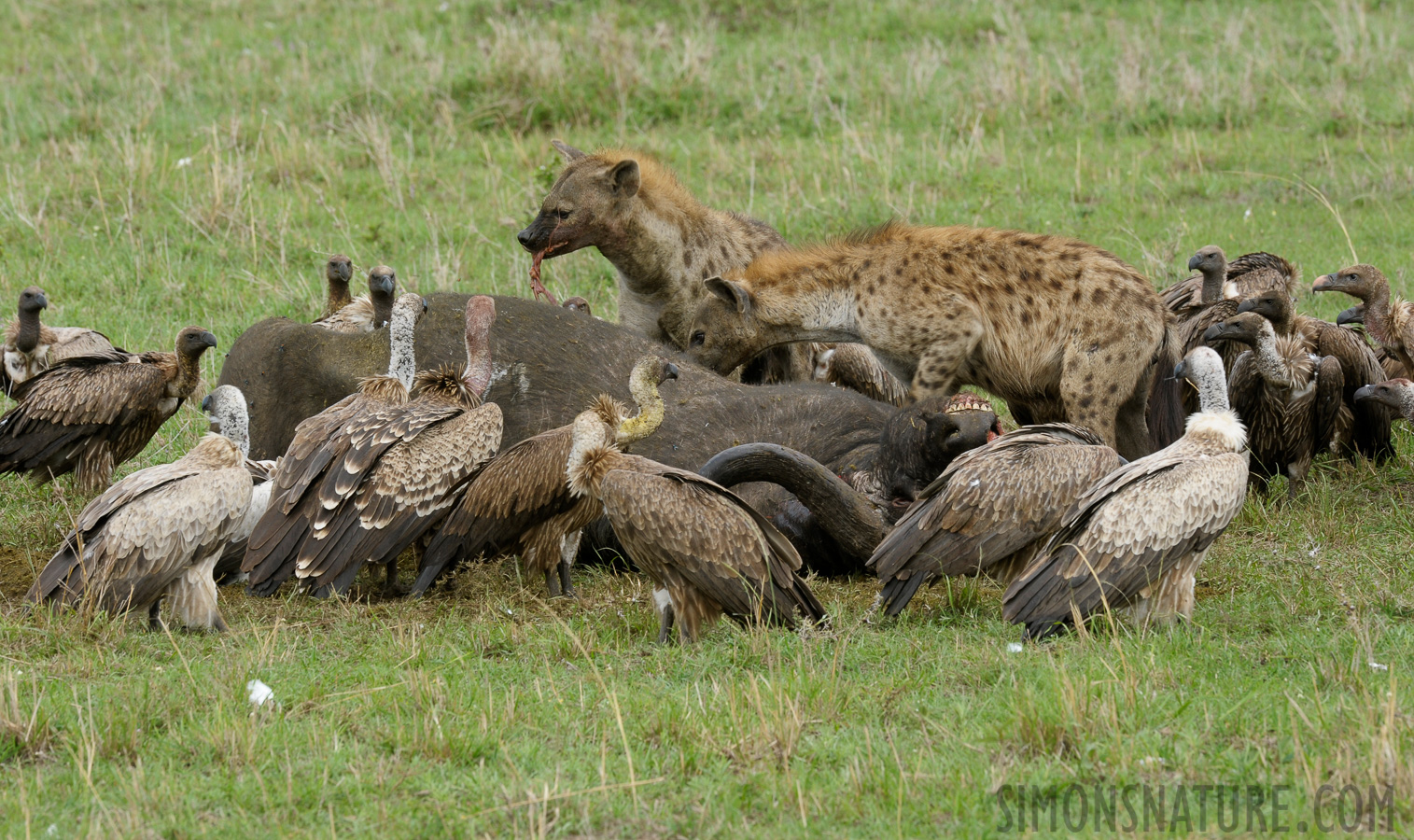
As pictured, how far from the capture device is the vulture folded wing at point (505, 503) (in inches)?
246

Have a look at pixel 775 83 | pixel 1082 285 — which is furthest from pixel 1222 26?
pixel 1082 285

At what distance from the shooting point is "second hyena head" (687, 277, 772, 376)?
796 centimetres

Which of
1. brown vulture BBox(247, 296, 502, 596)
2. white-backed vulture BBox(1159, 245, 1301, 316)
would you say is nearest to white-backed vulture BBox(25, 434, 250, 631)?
brown vulture BBox(247, 296, 502, 596)

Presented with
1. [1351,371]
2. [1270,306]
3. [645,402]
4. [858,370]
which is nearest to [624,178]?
[858,370]

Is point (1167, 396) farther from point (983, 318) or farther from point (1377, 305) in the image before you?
point (1377, 305)

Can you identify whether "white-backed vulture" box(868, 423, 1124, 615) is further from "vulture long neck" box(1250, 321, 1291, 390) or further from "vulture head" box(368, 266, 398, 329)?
"vulture head" box(368, 266, 398, 329)

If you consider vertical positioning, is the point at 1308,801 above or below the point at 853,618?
above

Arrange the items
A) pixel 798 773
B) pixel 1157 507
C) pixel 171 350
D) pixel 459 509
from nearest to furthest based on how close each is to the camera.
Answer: pixel 798 773, pixel 1157 507, pixel 459 509, pixel 171 350

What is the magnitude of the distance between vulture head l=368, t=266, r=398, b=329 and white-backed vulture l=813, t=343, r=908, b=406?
244 centimetres

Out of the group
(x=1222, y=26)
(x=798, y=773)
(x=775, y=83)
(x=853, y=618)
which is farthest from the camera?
(x=1222, y=26)

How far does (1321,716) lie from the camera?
4320 millimetres

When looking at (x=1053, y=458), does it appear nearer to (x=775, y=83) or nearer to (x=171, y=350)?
(x=171, y=350)

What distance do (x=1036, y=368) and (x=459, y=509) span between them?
9.30 feet

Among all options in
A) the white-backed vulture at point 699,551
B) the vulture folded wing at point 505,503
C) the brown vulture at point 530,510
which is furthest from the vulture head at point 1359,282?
the vulture folded wing at point 505,503
